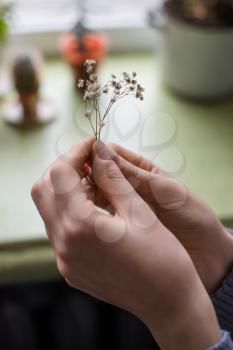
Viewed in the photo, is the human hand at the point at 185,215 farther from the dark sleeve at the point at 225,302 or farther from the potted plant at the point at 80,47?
the potted plant at the point at 80,47

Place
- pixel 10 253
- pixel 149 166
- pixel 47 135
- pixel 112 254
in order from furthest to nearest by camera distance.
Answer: pixel 47 135 < pixel 10 253 < pixel 149 166 < pixel 112 254

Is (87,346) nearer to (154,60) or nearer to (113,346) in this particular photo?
(113,346)

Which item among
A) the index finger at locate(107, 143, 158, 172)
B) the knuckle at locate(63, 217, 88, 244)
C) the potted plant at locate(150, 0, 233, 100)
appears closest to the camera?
the knuckle at locate(63, 217, 88, 244)

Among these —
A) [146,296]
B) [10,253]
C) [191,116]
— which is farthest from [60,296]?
[146,296]

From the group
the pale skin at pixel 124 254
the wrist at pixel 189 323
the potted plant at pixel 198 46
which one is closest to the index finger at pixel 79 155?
the pale skin at pixel 124 254

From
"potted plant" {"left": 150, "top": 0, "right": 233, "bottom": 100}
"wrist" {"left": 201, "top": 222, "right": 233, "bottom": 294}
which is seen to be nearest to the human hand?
"wrist" {"left": 201, "top": 222, "right": 233, "bottom": 294}

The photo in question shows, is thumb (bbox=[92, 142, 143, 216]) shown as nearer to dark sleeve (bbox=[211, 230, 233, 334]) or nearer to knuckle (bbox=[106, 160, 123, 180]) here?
knuckle (bbox=[106, 160, 123, 180])
